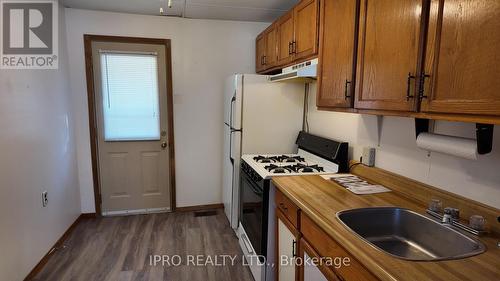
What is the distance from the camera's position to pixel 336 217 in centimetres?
135

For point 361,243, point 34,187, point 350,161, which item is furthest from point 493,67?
point 34,187

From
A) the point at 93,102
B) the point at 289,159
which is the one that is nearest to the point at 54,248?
the point at 93,102

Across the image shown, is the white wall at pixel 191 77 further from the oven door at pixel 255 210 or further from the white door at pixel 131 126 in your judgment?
the oven door at pixel 255 210

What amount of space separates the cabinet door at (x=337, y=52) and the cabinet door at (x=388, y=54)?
0.07 metres

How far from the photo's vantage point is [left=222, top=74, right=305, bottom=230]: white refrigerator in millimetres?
2746

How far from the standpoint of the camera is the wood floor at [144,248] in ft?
7.72

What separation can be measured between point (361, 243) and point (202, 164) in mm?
2721

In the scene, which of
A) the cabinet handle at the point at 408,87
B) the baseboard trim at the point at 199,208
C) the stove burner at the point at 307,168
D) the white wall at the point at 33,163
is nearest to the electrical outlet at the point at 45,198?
the white wall at the point at 33,163

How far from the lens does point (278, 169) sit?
2.20 meters

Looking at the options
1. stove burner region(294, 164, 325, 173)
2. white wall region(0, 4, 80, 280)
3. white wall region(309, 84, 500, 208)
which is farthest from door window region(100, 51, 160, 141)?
white wall region(309, 84, 500, 208)

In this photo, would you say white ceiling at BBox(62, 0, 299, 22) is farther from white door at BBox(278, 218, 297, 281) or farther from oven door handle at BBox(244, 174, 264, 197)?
white door at BBox(278, 218, 297, 281)

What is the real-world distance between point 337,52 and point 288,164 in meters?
1.02

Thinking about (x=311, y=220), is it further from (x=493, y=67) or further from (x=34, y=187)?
(x=34, y=187)

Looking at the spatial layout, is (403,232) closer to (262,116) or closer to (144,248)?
(262,116)
